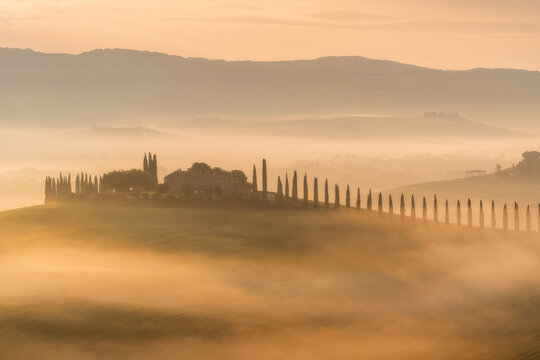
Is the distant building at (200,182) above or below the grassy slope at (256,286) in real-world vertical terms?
above

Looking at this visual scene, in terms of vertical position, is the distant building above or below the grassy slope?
above

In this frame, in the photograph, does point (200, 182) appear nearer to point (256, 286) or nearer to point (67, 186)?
point (67, 186)

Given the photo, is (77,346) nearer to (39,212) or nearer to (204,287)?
(204,287)

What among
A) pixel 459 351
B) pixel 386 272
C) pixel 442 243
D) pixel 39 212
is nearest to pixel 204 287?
pixel 386 272

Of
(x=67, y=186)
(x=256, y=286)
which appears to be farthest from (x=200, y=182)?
(x=256, y=286)

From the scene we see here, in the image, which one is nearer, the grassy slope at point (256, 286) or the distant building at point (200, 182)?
the grassy slope at point (256, 286)

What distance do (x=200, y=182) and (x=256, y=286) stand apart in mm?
72023

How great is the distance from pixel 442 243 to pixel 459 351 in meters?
57.9

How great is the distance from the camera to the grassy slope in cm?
9238

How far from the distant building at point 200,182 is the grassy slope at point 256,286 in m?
16.9

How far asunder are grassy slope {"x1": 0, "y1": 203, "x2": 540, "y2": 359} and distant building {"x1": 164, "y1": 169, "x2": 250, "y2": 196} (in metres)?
16.9

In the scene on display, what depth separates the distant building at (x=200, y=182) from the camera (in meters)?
185

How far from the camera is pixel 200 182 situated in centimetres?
18800

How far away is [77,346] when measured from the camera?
91.3 metres
